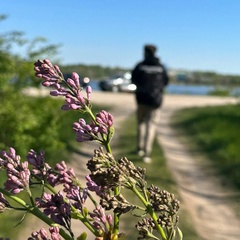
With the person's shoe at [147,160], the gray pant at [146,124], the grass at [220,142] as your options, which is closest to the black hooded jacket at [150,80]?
the gray pant at [146,124]

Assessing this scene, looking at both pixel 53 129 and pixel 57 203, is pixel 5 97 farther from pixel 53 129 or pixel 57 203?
pixel 57 203

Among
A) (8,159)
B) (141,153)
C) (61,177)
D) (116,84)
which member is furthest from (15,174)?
(116,84)

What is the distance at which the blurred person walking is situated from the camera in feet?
33.2

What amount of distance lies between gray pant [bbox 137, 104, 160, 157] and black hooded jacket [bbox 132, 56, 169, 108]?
0.17 metres

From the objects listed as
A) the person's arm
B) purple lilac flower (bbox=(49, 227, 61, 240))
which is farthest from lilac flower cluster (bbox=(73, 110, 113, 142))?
the person's arm

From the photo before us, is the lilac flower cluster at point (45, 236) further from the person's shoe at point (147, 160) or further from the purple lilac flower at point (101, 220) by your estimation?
the person's shoe at point (147, 160)

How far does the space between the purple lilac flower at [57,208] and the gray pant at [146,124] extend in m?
9.15

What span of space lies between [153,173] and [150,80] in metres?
1.64

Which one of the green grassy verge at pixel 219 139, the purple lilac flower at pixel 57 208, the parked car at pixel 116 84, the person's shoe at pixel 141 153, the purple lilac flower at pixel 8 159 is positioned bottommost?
the parked car at pixel 116 84

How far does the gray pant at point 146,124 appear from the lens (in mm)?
10555

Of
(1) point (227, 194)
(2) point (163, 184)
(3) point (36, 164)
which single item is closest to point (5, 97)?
(2) point (163, 184)

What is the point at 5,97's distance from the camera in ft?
27.4

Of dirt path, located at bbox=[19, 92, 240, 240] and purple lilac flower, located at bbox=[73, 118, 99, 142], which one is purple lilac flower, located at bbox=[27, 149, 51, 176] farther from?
dirt path, located at bbox=[19, 92, 240, 240]

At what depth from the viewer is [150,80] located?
10148 millimetres
